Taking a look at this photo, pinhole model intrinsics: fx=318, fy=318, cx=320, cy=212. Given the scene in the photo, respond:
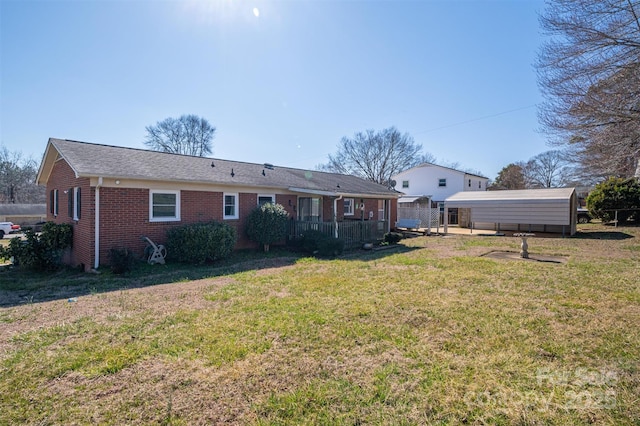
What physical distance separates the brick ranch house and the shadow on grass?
958 mm

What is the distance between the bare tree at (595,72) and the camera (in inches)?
330

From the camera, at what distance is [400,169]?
1609 inches

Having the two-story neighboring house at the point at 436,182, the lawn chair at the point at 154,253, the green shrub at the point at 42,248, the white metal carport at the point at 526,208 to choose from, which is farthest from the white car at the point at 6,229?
the white metal carport at the point at 526,208

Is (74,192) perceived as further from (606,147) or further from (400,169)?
(400,169)

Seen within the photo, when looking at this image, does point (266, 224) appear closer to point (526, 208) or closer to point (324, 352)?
point (324, 352)

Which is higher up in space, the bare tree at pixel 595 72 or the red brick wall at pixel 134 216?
the bare tree at pixel 595 72

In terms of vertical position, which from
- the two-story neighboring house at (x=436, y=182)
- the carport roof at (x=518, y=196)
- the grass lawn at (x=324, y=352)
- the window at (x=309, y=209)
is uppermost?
the two-story neighboring house at (x=436, y=182)

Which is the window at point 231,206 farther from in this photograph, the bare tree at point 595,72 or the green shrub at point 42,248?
the bare tree at point 595,72

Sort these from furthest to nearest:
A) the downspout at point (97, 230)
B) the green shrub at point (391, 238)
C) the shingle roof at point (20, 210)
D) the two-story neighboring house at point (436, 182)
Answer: the shingle roof at point (20, 210)
the two-story neighboring house at point (436, 182)
the green shrub at point (391, 238)
the downspout at point (97, 230)

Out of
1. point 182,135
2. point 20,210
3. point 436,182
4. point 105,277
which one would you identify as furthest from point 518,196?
point 20,210

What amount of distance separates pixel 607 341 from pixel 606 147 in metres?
8.71

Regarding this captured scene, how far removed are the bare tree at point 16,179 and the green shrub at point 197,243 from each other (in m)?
45.9

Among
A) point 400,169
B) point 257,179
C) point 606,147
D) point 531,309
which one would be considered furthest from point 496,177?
point 531,309

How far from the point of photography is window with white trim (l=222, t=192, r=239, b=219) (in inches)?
482
